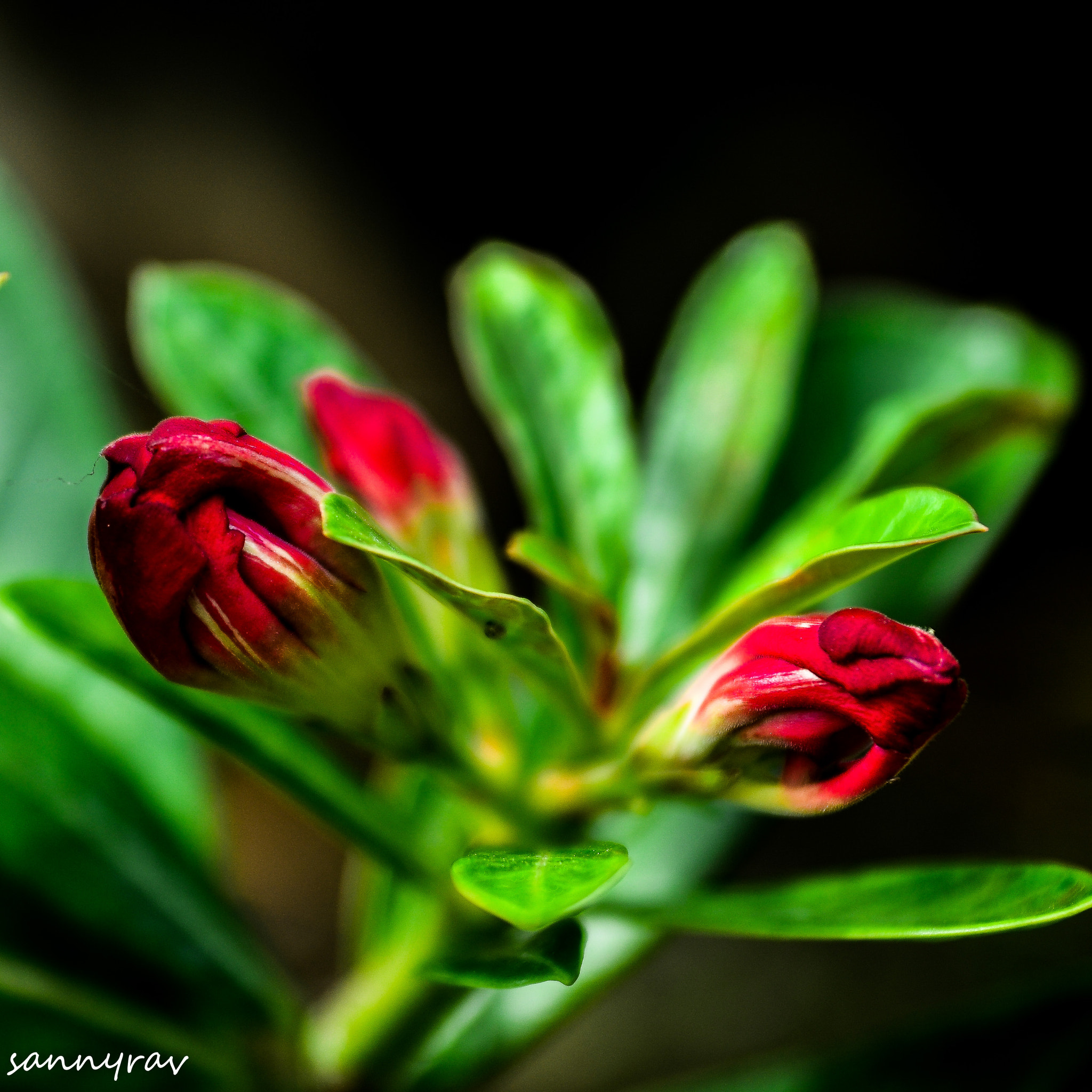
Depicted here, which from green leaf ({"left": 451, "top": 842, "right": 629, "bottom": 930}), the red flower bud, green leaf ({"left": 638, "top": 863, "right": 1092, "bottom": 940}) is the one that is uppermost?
the red flower bud

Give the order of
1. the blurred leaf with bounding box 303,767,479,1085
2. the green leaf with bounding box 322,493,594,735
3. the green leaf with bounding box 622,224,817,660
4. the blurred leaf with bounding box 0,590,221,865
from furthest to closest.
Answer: the blurred leaf with bounding box 0,590,221,865
the green leaf with bounding box 622,224,817,660
the blurred leaf with bounding box 303,767,479,1085
the green leaf with bounding box 322,493,594,735

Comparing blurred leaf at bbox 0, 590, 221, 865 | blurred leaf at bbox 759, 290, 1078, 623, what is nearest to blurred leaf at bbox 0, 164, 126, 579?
blurred leaf at bbox 0, 590, 221, 865

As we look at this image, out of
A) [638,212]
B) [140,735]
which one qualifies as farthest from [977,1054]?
[638,212]

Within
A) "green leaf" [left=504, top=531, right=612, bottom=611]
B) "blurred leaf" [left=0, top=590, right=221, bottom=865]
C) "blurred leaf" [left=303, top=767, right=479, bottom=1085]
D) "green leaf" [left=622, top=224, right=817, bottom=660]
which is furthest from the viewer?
"blurred leaf" [left=0, top=590, right=221, bottom=865]

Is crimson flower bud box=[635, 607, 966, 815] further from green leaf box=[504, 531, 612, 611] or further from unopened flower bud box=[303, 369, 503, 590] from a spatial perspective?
unopened flower bud box=[303, 369, 503, 590]

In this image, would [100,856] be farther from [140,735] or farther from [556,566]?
[556,566]

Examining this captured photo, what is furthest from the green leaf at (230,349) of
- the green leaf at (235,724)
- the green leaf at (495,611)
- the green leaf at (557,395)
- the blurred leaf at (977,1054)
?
the blurred leaf at (977,1054)

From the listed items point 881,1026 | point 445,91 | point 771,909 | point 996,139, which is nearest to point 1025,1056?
point 881,1026
